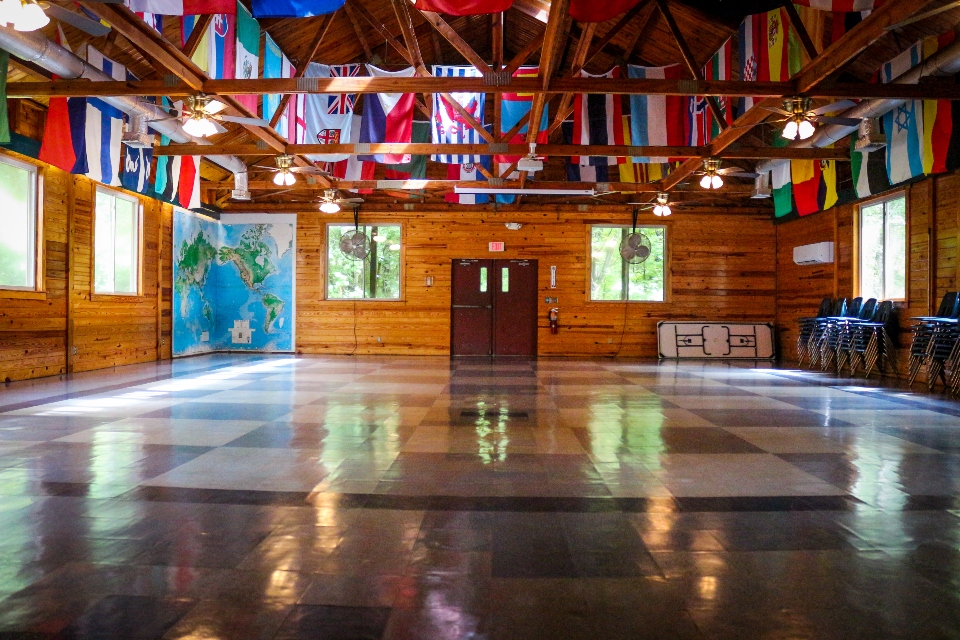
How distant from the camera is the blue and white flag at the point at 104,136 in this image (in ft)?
27.7

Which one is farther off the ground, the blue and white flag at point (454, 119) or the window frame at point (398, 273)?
the blue and white flag at point (454, 119)

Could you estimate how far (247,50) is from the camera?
7.89 m

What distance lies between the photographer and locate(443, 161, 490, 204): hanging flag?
12.1m

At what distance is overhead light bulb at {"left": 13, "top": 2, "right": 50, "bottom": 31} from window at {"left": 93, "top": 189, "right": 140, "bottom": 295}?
7263 millimetres

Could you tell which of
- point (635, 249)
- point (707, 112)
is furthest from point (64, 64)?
point (635, 249)

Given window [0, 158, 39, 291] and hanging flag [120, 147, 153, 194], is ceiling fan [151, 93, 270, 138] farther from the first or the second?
window [0, 158, 39, 291]

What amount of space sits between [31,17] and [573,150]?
687cm

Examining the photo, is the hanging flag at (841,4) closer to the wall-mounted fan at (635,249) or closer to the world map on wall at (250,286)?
the wall-mounted fan at (635,249)

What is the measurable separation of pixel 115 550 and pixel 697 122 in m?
9.08

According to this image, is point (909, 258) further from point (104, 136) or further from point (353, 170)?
point (104, 136)

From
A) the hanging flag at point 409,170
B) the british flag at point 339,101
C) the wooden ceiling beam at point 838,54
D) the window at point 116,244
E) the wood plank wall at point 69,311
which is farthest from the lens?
the hanging flag at point 409,170

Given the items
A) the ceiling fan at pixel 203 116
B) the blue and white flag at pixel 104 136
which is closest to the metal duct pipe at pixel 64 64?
the blue and white flag at pixel 104 136

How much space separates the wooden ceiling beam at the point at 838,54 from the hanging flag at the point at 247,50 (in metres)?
6.03

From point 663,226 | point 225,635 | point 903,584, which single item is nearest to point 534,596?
point 225,635
